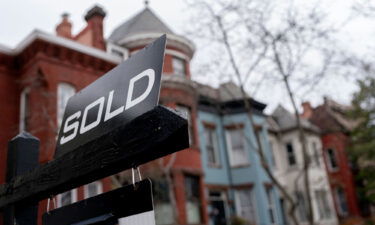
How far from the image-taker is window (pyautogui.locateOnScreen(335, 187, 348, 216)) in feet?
101

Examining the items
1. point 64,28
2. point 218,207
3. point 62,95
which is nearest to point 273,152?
point 218,207

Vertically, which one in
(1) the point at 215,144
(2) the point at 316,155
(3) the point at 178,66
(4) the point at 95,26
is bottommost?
(2) the point at 316,155

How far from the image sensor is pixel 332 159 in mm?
32062

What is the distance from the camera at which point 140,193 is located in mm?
1486

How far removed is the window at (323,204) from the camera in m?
28.2

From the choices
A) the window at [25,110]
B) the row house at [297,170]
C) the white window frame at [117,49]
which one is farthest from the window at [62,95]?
the row house at [297,170]

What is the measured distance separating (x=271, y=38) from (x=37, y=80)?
8133 mm

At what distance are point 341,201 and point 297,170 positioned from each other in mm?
6961

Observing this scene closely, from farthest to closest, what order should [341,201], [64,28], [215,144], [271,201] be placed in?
1. [341,201]
2. [271,201]
3. [215,144]
4. [64,28]

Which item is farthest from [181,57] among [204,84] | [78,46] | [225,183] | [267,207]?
[267,207]

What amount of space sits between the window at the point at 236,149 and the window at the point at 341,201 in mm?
12354

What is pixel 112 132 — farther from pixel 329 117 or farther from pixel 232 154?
pixel 329 117

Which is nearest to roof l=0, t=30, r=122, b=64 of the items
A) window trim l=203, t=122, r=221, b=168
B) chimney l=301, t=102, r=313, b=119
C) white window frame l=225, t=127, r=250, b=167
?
window trim l=203, t=122, r=221, b=168

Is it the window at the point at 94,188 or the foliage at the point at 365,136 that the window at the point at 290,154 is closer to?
the foliage at the point at 365,136
